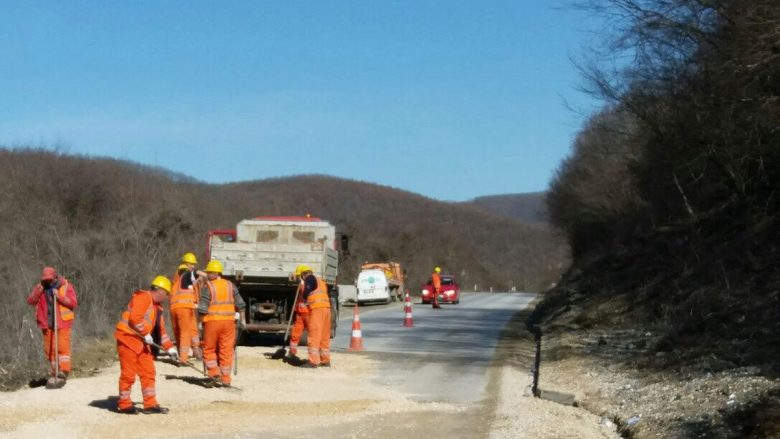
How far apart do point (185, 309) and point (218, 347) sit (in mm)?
2890

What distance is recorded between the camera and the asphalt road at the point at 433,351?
14.7 meters

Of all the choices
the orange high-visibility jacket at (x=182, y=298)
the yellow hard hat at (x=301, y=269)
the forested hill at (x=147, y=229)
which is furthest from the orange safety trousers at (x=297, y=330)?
the forested hill at (x=147, y=229)

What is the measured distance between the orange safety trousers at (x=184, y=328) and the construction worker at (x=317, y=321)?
1931 millimetres

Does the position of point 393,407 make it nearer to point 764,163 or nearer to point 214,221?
point 764,163

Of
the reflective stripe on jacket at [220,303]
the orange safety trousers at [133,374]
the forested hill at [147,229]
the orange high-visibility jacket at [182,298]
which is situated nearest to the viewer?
the orange safety trousers at [133,374]

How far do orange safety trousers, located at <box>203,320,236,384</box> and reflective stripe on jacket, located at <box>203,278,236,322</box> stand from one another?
0.23 feet

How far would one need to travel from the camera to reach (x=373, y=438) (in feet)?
34.4

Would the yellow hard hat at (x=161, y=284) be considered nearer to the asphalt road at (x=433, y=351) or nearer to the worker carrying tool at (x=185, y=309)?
the asphalt road at (x=433, y=351)

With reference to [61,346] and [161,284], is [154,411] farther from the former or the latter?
[61,346]

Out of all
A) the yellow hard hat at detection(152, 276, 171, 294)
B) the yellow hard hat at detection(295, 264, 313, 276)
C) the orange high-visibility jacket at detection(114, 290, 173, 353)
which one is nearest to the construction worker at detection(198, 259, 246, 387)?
the yellow hard hat at detection(152, 276, 171, 294)

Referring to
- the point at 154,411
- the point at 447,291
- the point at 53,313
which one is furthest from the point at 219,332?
the point at 447,291

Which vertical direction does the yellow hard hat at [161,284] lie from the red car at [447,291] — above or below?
Result: above

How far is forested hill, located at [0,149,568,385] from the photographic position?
2742cm

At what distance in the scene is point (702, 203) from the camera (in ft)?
92.8
